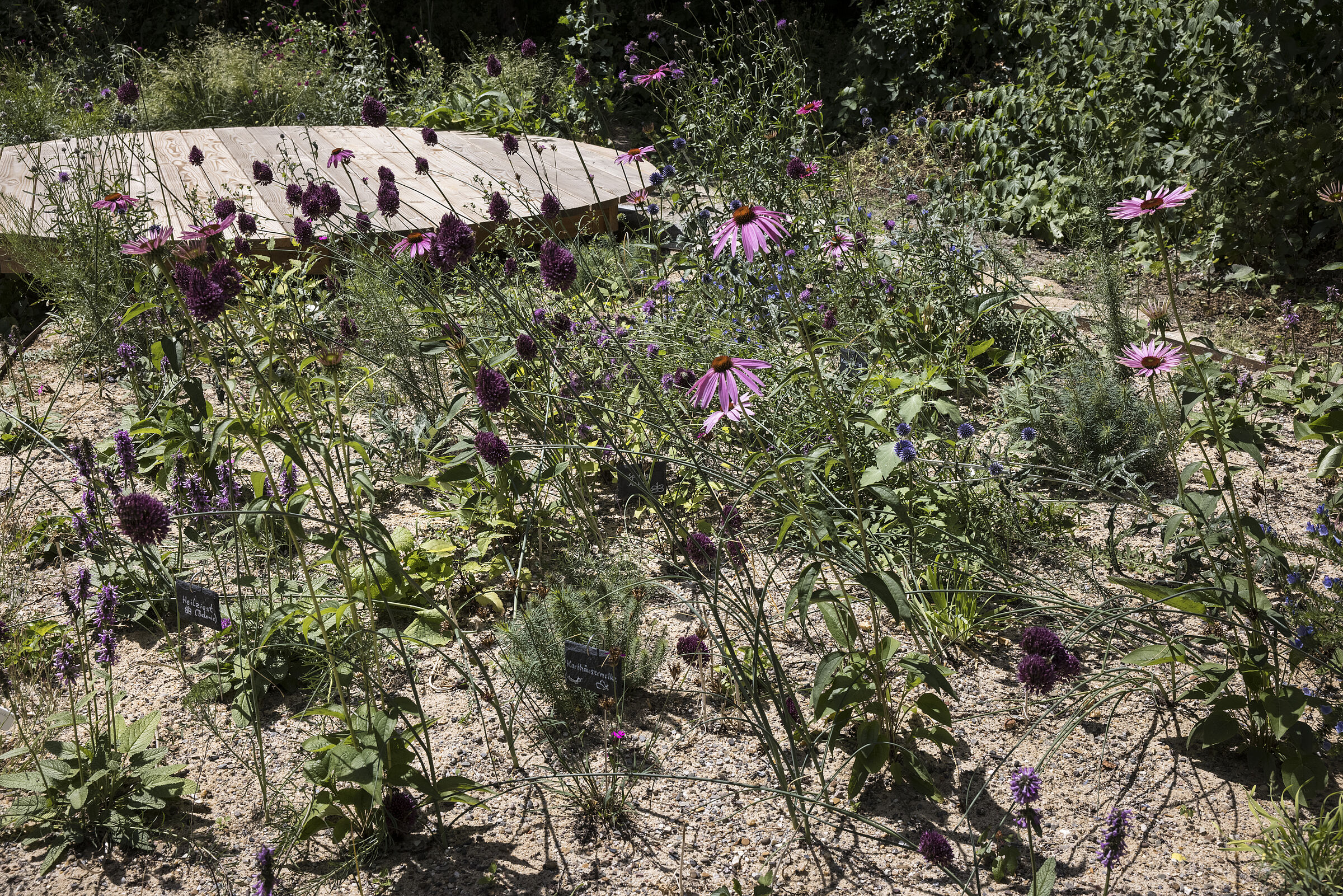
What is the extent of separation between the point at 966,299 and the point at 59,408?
139 inches

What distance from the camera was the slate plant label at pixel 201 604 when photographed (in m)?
2.04

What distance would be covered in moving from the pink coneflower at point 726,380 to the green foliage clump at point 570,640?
0.66m

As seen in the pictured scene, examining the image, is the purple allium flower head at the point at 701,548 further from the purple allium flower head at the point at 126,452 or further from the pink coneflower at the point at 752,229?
the purple allium flower head at the point at 126,452

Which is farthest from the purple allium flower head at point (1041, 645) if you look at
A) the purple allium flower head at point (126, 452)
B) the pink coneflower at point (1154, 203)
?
the purple allium flower head at point (126, 452)

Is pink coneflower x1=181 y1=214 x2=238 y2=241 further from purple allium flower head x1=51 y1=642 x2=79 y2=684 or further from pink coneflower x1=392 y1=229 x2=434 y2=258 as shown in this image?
purple allium flower head x1=51 y1=642 x2=79 y2=684

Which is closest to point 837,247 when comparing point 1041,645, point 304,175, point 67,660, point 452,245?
point 452,245

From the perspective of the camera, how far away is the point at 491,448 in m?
2.00

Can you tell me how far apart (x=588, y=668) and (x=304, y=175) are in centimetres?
416

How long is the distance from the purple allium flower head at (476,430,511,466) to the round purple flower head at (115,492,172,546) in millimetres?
606

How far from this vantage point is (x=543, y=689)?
2.08 m

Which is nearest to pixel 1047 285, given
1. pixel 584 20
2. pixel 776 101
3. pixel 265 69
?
pixel 776 101

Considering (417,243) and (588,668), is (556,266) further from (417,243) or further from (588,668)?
(588,668)

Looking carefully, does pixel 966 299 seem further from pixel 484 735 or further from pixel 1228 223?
pixel 484 735

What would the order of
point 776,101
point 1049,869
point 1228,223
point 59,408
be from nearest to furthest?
point 1049,869
point 59,408
point 1228,223
point 776,101
